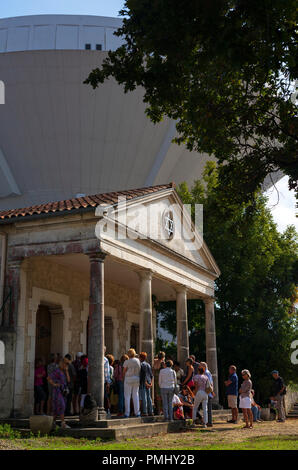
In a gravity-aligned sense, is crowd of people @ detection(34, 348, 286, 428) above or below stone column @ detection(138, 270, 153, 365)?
below

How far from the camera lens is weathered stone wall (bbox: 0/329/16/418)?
1239 cm

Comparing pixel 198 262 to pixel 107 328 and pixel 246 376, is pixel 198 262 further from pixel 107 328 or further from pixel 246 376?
pixel 246 376

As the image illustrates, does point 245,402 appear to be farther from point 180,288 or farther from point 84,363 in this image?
point 180,288

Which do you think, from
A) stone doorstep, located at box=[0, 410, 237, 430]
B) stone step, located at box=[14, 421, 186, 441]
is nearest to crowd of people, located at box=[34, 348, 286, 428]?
stone doorstep, located at box=[0, 410, 237, 430]

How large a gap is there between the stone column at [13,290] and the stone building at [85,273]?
24mm

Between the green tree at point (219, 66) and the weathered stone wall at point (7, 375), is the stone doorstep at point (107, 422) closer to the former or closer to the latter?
the weathered stone wall at point (7, 375)

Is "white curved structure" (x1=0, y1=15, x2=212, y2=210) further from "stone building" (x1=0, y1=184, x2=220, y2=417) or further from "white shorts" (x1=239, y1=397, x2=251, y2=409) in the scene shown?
"white shorts" (x1=239, y1=397, x2=251, y2=409)

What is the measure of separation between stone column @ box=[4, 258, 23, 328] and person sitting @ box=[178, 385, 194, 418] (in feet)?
15.8

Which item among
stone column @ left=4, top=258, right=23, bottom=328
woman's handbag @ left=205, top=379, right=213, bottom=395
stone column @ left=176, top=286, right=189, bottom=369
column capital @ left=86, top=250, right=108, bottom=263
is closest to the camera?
column capital @ left=86, top=250, right=108, bottom=263

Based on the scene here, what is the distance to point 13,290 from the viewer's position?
13141 mm

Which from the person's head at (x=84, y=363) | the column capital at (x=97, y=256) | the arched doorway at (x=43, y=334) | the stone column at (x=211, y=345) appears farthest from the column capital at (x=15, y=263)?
the stone column at (x=211, y=345)

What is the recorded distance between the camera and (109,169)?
28.7 meters

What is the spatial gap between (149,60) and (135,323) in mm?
12755
